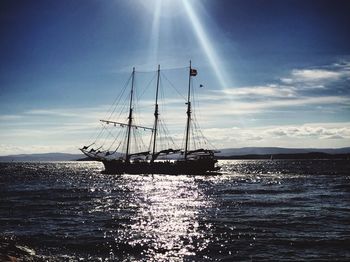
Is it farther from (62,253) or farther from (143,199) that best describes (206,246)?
(143,199)

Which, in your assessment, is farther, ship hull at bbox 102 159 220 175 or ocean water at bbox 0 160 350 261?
ship hull at bbox 102 159 220 175

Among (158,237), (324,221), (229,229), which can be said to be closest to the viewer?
(158,237)

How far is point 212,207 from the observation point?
43.0 meters

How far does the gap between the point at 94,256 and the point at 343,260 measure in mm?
13760

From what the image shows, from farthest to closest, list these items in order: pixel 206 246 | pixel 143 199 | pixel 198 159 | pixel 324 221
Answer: pixel 198 159 → pixel 143 199 → pixel 324 221 → pixel 206 246

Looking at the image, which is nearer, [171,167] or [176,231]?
[176,231]

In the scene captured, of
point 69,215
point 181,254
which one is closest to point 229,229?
→ point 181,254

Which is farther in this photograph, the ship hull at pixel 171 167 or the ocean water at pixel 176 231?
the ship hull at pixel 171 167

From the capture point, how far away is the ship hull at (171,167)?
112 metres

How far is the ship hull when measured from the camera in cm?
11219

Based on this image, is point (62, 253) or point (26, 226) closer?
point (62, 253)

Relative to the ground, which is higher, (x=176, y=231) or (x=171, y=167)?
(x=171, y=167)

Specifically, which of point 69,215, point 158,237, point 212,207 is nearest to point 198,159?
point 212,207

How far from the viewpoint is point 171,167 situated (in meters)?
113
